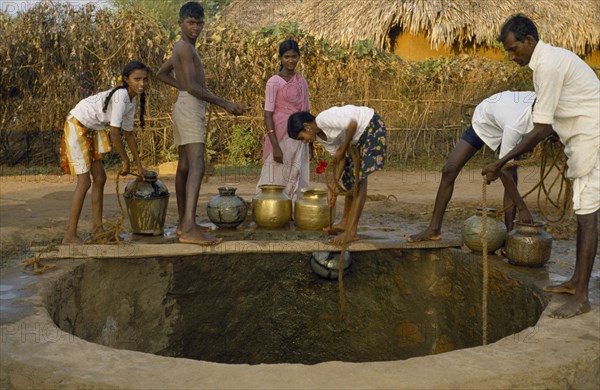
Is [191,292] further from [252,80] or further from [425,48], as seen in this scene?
[425,48]

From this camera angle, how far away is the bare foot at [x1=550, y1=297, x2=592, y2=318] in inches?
123

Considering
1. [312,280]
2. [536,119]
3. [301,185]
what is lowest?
[312,280]

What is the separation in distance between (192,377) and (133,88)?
2671mm

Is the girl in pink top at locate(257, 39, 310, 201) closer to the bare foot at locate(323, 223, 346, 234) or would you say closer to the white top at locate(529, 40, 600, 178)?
the bare foot at locate(323, 223, 346, 234)

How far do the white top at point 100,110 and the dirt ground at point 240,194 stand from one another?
29.6 inches

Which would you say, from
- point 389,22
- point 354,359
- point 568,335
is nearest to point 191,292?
point 354,359

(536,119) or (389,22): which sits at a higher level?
(389,22)

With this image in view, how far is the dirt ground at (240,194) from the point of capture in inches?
210

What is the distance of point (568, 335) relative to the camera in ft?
9.40

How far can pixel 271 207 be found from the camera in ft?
16.4

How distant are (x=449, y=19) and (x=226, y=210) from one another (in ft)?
30.7

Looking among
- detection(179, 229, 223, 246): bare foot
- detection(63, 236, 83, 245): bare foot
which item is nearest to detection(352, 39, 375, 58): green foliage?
detection(179, 229, 223, 246): bare foot

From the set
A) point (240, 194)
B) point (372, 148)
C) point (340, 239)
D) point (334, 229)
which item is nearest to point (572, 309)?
point (340, 239)

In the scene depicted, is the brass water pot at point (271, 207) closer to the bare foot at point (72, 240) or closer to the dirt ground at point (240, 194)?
the dirt ground at point (240, 194)
